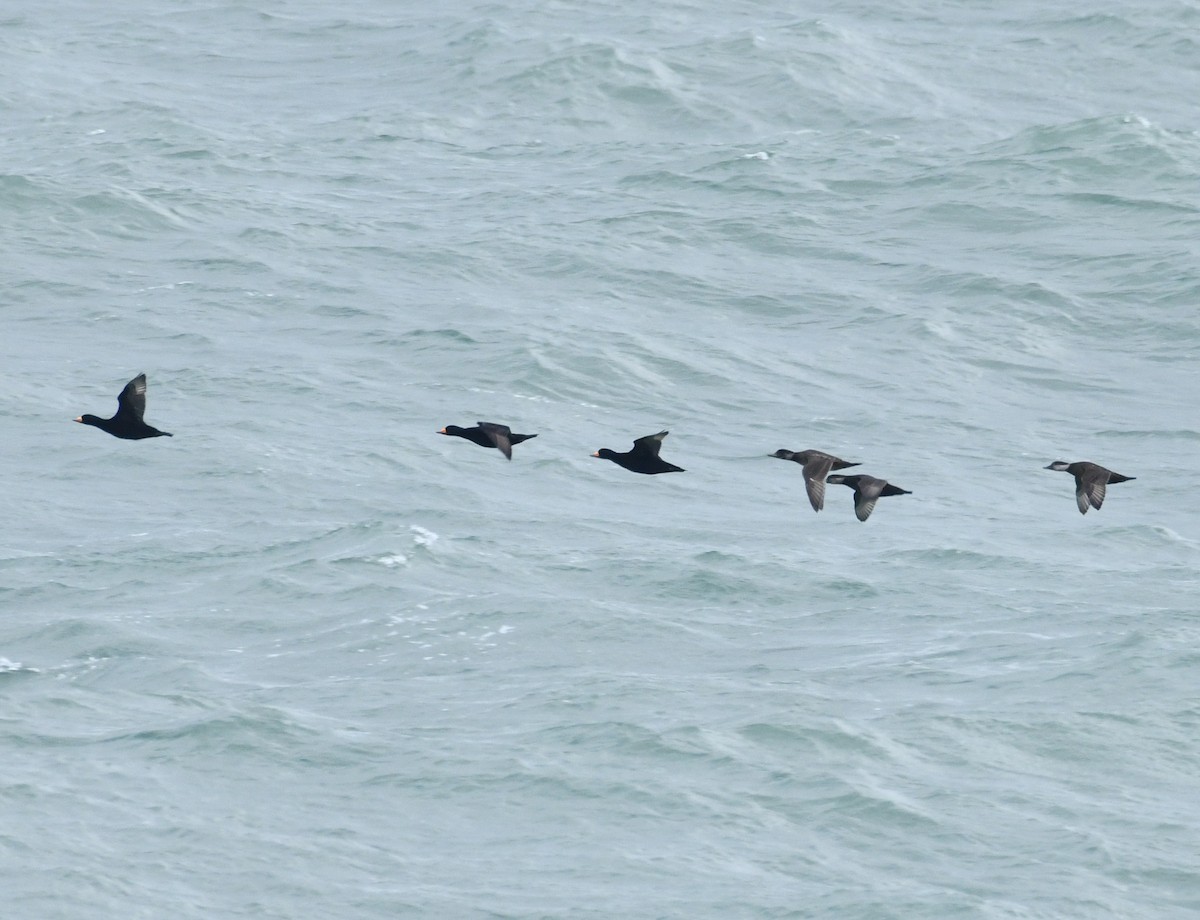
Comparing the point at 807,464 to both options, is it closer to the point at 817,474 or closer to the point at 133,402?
the point at 817,474

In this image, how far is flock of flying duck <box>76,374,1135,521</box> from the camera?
27.3 m

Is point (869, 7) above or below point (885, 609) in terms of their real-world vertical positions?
above

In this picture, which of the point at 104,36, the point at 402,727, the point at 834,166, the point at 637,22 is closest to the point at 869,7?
the point at 637,22

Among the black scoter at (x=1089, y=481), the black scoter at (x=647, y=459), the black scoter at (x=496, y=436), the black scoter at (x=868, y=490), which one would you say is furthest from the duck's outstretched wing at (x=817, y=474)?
the black scoter at (x=496, y=436)

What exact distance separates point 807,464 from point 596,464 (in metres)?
14.8

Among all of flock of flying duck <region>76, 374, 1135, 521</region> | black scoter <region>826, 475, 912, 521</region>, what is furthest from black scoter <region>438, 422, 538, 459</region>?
black scoter <region>826, 475, 912, 521</region>

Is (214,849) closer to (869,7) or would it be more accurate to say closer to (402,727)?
(402,727)

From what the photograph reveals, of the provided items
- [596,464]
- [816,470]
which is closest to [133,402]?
[816,470]

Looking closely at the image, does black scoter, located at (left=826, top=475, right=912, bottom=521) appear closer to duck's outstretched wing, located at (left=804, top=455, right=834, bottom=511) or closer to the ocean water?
duck's outstretched wing, located at (left=804, top=455, right=834, bottom=511)

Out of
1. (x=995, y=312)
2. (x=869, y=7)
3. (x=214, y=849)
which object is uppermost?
(x=869, y=7)

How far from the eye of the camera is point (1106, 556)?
1585 inches

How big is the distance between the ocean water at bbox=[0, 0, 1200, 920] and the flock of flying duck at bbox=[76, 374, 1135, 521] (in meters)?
4.55

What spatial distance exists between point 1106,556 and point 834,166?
18376 mm

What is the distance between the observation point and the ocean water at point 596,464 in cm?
3161
